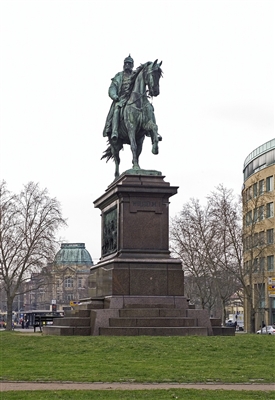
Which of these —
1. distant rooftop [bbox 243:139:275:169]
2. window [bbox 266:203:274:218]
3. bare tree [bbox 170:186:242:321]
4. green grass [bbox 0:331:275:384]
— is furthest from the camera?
distant rooftop [bbox 243:139:275:169]

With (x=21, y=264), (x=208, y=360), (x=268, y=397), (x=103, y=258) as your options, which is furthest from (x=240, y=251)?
(x=268, y=397)

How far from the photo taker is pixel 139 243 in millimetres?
27250

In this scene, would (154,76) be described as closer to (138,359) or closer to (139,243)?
(139,243)

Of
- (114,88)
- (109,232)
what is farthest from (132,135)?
(109,232)

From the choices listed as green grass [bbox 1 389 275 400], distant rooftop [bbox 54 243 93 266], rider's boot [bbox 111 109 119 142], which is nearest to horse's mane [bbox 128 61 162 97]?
rider's boot [bbox 111 109 119 142]

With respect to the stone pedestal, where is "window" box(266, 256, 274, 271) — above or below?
above

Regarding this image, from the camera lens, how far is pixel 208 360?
Result: 17.9 m

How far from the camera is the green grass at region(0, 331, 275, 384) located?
49.9 ft

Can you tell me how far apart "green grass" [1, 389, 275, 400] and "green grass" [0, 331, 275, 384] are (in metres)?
1.68

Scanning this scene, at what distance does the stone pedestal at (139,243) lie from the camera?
2631 cm

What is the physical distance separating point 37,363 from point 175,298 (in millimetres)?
9223

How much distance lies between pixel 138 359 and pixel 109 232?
11616mm

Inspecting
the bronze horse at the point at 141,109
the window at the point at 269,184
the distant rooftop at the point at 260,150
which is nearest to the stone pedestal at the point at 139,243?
the bronze horse at the point at 141,109

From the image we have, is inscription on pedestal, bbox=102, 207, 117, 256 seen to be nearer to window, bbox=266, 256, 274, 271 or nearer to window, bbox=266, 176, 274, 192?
window, bbox=266, 256, 274, 271
